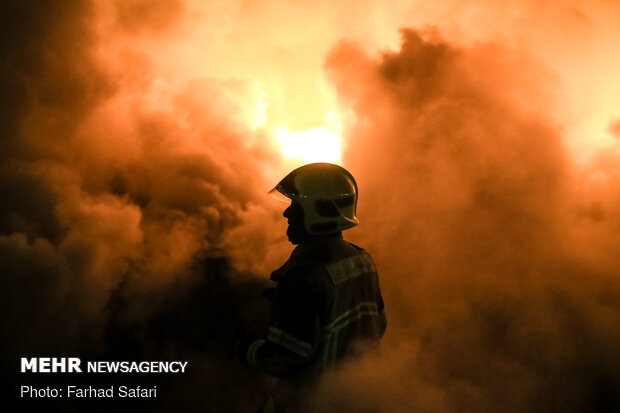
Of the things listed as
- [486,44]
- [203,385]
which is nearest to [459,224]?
[486,44]

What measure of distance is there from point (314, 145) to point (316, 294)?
266 inches

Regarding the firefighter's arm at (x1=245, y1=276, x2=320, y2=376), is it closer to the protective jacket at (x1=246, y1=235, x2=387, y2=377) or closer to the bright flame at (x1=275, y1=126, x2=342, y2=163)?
the protective jacket at (x1=246, y1=235, x2=387, y2=377)

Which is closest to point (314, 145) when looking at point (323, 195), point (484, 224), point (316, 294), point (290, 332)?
point (484, 224)

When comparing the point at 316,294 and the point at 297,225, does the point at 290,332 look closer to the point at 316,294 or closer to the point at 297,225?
the point at 316,294

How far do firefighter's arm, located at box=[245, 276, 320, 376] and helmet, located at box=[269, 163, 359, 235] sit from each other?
0.39 m

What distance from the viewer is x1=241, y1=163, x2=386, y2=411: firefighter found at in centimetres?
173

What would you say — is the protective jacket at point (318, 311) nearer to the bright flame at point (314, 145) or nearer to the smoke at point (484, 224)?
the smoke at point (484, 224)

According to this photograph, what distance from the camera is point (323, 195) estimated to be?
6.75 feet

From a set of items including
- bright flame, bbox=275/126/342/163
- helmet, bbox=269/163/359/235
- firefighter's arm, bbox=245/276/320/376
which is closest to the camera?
firefighter's arm, bbox=245/276/320/376

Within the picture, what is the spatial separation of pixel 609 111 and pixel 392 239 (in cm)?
444

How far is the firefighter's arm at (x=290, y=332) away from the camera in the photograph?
171 centimetres

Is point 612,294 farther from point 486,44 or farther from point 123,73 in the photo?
point 123,73

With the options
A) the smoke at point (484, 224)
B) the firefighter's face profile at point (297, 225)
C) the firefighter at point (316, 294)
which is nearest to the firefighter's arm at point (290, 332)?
the firefighter at point (316, 294)

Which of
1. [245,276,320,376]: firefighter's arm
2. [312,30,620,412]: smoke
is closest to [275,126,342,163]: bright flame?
[312,30,620,412]: smoke
